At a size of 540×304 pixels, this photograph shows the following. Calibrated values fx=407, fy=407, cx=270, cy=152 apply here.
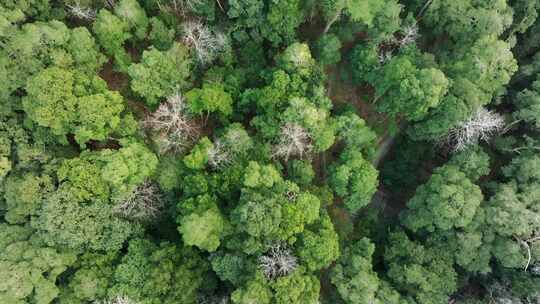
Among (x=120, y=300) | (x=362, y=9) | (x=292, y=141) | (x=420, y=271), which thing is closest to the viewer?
(x=120, y=300)

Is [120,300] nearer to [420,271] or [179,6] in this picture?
[420,271]

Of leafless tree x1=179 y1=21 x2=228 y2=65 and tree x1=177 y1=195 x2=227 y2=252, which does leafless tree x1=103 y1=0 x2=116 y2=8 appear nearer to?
leafless tree x1=179 y1=21 x2=228 y2=65

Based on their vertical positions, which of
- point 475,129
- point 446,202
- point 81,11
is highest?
point 475,129

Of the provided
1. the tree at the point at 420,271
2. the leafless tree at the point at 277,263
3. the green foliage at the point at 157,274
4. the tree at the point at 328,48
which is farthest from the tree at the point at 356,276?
the tree at the point at 328,48

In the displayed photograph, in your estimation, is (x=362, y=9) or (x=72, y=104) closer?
(x=72, y=104)

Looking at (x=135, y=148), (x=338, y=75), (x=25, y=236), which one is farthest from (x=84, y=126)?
(x=338, y=75)

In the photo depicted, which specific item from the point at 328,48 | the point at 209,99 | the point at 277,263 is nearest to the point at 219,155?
the point at 209,99

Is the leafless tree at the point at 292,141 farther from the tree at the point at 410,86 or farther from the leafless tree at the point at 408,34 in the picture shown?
the leafless tree at the point at 408,34

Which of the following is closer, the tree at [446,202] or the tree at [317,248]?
the tree at [317,248]
